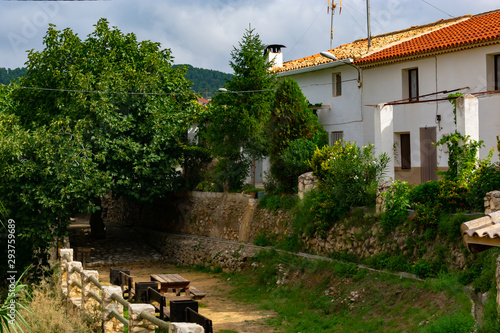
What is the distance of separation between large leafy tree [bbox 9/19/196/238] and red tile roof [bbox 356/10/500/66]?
29.0 feet

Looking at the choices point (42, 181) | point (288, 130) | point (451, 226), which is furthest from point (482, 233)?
point (42, 181)

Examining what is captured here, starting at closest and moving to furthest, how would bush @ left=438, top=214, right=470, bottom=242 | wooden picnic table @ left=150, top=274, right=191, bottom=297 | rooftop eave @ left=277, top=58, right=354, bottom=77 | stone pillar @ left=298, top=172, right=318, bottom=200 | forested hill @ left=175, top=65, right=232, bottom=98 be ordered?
1. bush @ left=438, top=214, right=470, bottom=242
2. wooden picnic table @ left=150, top=274, right=191, bottom=297
3. stone pillar @ left=298, top=172, right=318, bottom=200
4. rooftop eave @ left=277, top=58, right=354, bottom=77
5. forested hill @ left=175, top=65, right=232, bottom=98

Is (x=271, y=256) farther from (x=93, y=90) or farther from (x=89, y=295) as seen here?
(x=93, y=90)

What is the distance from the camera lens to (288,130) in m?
22.8

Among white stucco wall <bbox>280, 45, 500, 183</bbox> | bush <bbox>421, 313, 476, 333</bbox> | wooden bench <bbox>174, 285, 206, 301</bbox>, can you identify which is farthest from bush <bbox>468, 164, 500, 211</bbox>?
wooden bench <bbox>174, 285, 206, 301</bbox>

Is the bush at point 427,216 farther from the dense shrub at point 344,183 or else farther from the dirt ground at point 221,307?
the dirt ground at point 221,307

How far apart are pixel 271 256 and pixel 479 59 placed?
10.5 meters

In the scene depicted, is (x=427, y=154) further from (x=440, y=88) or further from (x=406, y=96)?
(x=406, y=96)

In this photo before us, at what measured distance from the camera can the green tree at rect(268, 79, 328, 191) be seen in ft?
71.7

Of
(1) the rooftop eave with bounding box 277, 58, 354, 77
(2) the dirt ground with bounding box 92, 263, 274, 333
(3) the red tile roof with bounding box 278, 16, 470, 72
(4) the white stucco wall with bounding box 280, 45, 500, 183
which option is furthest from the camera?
(3) the red tile roof with bounding box 278, 16, 470, 72

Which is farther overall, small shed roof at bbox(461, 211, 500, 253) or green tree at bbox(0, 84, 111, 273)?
green tree at bbox(0, 84, 111, 273)

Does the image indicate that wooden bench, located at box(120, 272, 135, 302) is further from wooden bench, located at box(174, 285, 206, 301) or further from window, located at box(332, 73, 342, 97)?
window, located at box(332, 73, 342, 97)

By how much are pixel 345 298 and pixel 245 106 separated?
1039cm

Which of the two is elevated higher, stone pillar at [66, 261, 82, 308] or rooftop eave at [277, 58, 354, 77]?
rooftop eave at [277, 58, 354, 77]
